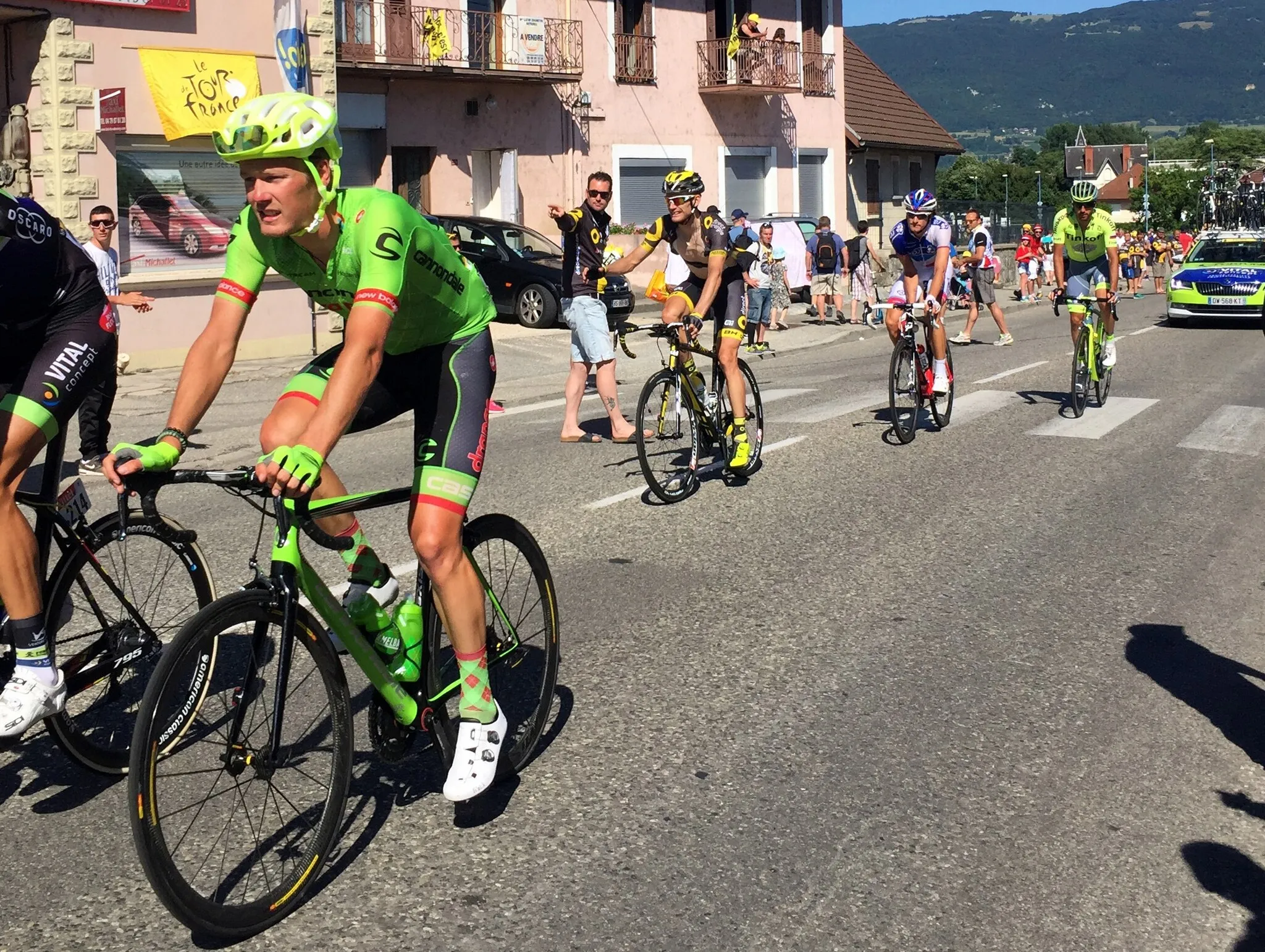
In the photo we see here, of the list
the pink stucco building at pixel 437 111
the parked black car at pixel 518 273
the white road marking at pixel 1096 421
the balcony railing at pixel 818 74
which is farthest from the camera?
the balcony railing at pixel 818 74

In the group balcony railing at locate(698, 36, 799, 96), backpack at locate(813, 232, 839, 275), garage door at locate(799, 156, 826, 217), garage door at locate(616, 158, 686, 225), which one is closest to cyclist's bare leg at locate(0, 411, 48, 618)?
backpack at locate(813, 232, 839, 275)

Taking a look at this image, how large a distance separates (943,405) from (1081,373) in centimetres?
166

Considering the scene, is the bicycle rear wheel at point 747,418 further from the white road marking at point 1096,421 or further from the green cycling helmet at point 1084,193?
the green cycling helmet at point 1084,193

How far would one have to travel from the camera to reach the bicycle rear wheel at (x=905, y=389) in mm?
11328

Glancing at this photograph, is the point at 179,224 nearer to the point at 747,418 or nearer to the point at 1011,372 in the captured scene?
the point at 1011,372

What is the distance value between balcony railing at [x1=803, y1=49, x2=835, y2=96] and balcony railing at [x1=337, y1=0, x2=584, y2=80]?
1004cm

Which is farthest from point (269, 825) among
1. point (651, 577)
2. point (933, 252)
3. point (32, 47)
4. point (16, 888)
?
point (32, 47)

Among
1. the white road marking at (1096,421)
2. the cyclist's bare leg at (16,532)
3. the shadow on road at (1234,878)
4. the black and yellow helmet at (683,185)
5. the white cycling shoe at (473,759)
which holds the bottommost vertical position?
the shadow on road at (1234,878)

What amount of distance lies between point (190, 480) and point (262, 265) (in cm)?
97

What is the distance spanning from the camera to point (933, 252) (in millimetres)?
11844

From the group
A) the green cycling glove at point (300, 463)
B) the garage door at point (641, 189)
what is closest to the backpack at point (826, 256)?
the garage door at point (641, 189)

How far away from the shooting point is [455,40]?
28.2 m

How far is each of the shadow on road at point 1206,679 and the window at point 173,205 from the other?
14471 millimetres

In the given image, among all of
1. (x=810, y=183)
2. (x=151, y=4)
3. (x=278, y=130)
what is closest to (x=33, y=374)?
(x=278, y=130)
